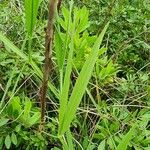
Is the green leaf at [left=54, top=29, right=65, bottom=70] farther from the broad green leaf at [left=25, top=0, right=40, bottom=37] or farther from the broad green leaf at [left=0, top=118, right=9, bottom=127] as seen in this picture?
the broad green leaf at [left=0, top=118, right=9, bottom=127]

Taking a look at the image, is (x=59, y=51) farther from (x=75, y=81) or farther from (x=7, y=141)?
(x=75, y=81)

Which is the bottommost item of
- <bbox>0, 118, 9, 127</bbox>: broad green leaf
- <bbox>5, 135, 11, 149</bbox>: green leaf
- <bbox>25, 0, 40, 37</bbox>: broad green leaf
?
<bbox>5, 135, 11, 149</bbox>: green leaf

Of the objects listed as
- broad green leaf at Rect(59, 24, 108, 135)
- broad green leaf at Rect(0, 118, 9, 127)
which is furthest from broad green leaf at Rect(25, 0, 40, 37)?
broad green leaf at Rect(0, 118, 9, 127)

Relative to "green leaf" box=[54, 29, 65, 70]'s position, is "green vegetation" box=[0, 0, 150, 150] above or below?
below

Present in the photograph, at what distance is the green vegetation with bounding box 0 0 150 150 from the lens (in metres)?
1.00

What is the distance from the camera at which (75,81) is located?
4.79 ft


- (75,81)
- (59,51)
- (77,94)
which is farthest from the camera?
(75,81)

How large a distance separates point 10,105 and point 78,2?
81cm

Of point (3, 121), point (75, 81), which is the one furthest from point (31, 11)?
point (75, 81)

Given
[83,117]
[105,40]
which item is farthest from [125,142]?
[105,40]

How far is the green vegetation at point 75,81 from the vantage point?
1.00 meters

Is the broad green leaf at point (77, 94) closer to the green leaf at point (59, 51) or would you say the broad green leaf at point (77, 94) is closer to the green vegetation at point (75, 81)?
the green vegetation at point (75, 81)

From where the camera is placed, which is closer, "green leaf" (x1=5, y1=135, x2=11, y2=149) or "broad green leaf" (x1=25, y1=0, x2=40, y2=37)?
"broad green leaf" (x1=25, y1=0, x2=40, y2=37)

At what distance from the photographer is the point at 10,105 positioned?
1206 millimetres
